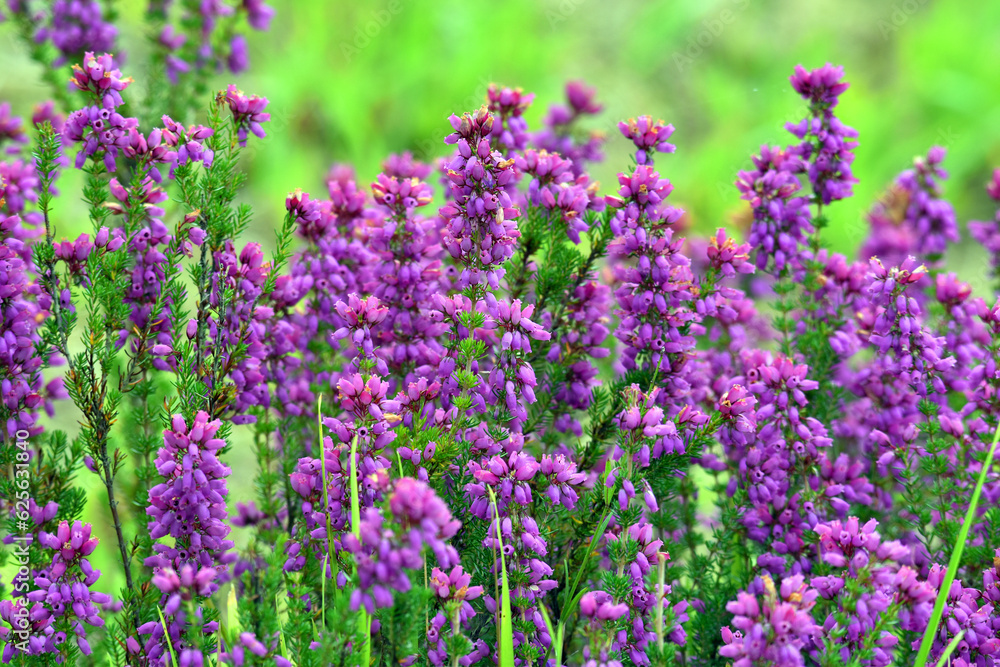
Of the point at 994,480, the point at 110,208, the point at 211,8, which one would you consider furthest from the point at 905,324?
the point at 211,8

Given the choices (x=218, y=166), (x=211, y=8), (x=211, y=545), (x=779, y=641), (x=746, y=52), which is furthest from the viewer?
(x=746, y=52)

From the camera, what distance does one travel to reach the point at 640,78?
988 cm

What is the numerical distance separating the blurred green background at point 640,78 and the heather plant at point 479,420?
465 centimetres

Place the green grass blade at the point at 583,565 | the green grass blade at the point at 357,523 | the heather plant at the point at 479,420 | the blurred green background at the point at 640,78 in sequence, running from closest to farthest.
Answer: the green grass blade at the point at 357,523, the heather plant at the point at 479,420, the green grass blade at the point at 583,565, the blurred green background at the point at 640,78

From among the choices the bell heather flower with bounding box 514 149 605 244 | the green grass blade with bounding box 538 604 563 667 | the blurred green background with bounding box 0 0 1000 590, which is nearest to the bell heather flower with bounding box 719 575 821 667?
the green grass blade with bounding box 538 604 563 667

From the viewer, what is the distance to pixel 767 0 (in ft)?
34.6

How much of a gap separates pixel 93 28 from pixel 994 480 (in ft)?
13.6

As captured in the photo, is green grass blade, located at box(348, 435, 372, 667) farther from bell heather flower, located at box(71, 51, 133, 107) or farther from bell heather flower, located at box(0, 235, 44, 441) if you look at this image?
bell heather flower, located at box(71, 51, 133, 107)

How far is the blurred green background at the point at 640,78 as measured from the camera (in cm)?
827

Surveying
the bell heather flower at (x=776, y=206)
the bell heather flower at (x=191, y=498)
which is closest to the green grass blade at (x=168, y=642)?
the bell heather flower at (x=191, y=498)

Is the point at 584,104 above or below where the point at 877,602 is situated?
above

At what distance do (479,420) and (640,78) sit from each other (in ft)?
25.7

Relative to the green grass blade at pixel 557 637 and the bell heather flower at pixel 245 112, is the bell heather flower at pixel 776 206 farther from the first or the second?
the bell heather flower at pixel 245 112

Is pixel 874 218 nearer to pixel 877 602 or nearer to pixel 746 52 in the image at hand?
pixel 877 602
